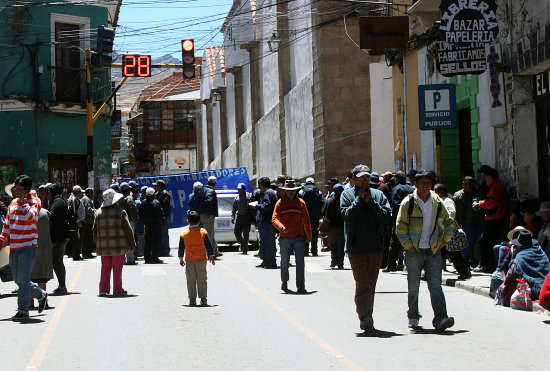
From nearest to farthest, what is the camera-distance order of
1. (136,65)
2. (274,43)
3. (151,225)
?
(151,225) → (136,65) → (274,43)

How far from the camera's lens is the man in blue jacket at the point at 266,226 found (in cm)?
1902

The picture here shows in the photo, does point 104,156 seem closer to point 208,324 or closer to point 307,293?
point 307,293

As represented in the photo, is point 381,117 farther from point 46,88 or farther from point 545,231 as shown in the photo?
point 545,231

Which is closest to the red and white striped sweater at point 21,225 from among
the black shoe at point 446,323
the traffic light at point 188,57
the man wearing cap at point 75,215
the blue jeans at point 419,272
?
the blue jeans at point 419,272

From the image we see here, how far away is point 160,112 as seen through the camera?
8919 cm

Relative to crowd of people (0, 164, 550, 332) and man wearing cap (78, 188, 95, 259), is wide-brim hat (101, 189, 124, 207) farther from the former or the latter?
man wearing cap (78, 188, 95, 259)

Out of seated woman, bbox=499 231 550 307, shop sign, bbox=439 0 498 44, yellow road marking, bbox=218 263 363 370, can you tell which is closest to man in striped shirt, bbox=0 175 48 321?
yellow road marking, bbox=218 263 363 370

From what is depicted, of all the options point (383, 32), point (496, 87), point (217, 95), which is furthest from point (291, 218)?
point (217, 95)

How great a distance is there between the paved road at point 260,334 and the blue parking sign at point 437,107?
16.2 feet

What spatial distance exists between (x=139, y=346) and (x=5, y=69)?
27652 millimetres

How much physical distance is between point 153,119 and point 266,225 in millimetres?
71812

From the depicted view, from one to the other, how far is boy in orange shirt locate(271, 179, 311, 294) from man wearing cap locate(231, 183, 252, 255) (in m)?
9.69

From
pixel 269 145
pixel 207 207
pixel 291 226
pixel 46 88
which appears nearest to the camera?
pixel 291 226

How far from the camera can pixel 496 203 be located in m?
16.6
